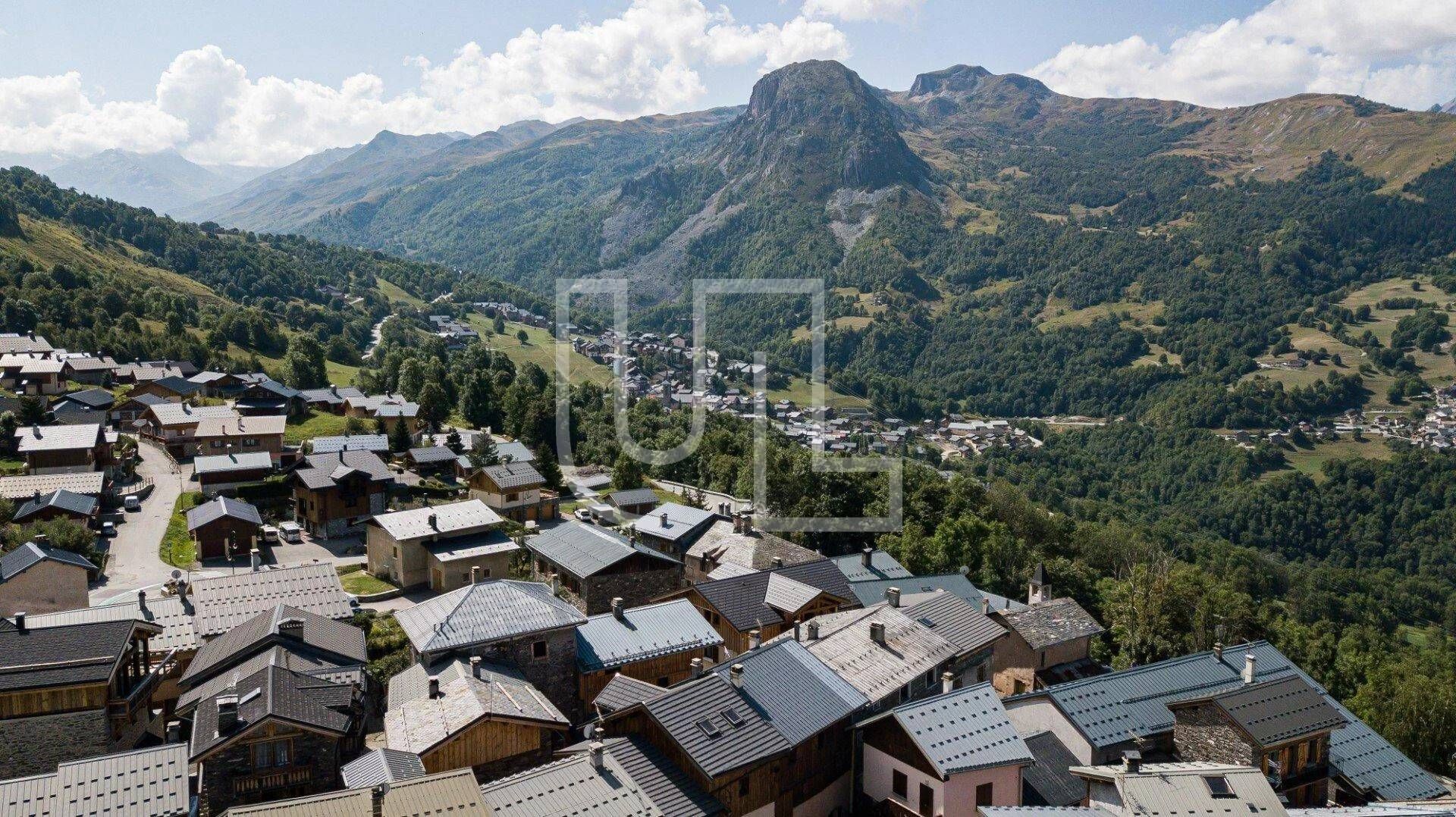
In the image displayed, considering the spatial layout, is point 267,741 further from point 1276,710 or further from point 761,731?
point 1276,710

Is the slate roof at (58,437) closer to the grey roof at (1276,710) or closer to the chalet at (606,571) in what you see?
the chalet at (606,571)

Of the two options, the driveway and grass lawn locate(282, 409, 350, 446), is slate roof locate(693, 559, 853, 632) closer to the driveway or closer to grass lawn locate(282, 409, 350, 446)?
the driveway

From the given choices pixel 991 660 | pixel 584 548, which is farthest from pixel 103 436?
pixel 991 660

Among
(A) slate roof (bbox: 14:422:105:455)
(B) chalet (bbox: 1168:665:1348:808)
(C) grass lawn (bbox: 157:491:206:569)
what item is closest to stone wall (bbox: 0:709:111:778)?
(C) grass lawn (bbox: 157:491:206:569)

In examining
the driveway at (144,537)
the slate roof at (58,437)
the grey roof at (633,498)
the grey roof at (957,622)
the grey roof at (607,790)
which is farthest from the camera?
the grey roof at (633,498)

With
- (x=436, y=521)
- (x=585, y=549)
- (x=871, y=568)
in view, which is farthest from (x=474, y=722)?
(x=871, y=568)

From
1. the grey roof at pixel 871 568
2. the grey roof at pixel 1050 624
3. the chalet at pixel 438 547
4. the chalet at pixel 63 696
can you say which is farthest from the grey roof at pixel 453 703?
the grey roof at pixel 871 568

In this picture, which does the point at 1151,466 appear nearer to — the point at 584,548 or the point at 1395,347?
the point at 1395,347
